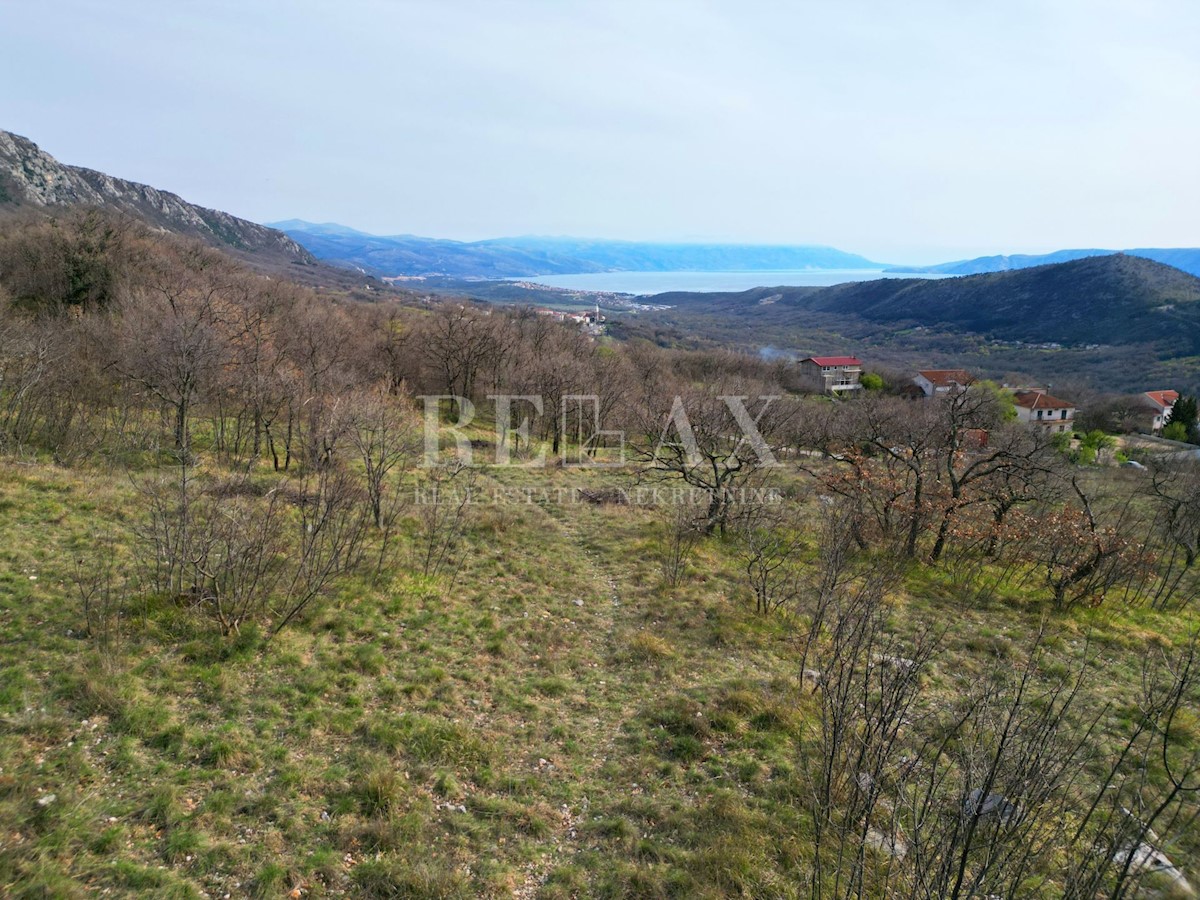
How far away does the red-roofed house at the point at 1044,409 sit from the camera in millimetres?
56031

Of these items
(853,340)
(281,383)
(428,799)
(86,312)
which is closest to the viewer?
(428,799)

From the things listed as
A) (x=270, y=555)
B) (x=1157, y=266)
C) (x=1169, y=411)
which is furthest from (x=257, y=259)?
(x=1157, y=266)

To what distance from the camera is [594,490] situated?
2172cm

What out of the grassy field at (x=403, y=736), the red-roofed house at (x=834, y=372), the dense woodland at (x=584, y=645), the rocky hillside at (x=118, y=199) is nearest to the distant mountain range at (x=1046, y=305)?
the red-roofed house at (x=834, y=372)

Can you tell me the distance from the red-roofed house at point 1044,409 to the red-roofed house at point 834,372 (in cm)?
1699

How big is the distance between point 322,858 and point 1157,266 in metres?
166

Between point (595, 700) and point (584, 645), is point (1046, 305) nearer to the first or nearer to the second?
point (584, 645)

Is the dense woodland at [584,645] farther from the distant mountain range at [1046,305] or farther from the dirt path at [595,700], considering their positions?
the distant mountain range at [1046,305]

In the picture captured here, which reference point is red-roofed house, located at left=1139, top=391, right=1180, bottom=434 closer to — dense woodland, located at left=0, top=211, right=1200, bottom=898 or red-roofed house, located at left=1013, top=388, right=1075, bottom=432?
red-roofed house, located at left=1013, top=388, right=1075, bottom=432

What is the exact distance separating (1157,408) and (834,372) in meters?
32.4

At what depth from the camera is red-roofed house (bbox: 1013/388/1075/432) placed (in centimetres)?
5603

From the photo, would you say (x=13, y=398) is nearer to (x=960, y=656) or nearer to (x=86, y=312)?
(x=86, y=312)

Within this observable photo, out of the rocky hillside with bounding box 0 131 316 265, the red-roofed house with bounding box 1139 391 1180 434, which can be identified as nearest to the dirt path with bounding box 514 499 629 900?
the red-roofed house with bounding box 1139 391 1180 434

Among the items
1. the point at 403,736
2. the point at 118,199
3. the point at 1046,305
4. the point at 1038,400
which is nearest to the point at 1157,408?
the point at 1038,400
